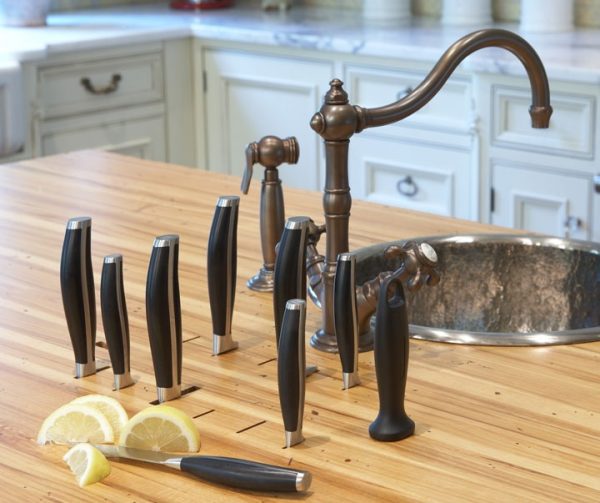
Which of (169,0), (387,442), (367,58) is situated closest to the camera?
(387,442)

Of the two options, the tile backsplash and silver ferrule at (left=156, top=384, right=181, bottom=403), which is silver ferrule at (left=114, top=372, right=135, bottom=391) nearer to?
silver ferrule at (left=156, top=384, right=181, bottom=403)

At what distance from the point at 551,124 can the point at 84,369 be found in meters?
1.98

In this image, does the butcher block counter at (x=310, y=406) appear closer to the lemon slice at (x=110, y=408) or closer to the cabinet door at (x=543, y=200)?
the lemon slice at (x=110, y=408)

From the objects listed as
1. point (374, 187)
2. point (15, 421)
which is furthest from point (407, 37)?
point (15, 421)

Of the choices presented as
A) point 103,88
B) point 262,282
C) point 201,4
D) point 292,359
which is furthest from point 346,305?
point 201,4

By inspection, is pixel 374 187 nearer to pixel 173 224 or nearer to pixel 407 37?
pixel 407 37

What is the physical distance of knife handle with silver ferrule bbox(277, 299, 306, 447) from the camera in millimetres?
936

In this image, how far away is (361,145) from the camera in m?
3.39

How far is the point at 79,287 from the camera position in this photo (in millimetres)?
1105

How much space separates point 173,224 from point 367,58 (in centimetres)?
171

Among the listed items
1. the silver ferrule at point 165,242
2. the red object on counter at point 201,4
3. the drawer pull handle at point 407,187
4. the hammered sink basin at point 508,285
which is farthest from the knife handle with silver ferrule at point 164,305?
the red object on counter at point 201,4

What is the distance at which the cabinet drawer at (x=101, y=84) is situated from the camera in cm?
343

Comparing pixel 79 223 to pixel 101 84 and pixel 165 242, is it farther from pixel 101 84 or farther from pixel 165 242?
pixel 101 84

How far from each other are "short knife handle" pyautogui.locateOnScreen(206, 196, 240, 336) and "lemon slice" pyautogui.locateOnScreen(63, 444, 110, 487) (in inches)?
10.2
